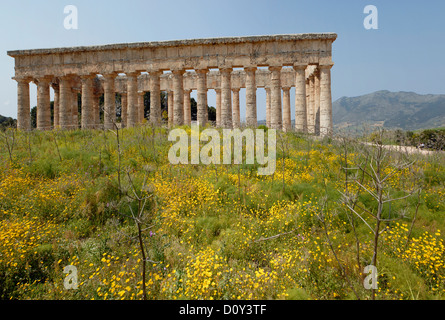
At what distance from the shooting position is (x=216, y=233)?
5.52 metres

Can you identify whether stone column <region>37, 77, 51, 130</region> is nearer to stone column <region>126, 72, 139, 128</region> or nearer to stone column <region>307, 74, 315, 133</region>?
stone column <region>126, 72, 139, 128</region>

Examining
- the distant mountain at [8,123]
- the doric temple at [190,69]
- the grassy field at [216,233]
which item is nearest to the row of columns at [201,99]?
the doric temple at [190,69]

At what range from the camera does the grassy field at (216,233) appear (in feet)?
12.4

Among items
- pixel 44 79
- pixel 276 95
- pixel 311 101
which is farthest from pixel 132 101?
pixel 311 101

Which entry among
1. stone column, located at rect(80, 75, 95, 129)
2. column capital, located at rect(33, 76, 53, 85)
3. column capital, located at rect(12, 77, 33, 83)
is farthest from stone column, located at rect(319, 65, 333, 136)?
column capital, located at rect(12, 77, 33, 83)

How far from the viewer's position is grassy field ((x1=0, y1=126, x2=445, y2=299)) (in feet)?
12.4

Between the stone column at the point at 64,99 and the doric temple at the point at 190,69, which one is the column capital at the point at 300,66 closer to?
the doric temple at the point at 190,69

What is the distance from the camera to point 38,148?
11.0 m

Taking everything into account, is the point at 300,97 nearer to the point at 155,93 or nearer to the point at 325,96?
the point at 325,96

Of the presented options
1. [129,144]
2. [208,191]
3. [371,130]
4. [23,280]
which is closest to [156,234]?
[208,191]

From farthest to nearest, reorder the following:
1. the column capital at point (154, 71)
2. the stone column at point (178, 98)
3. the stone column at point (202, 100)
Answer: the stone column at point (202, 100) → the stone column at point (178, 98) → the column capital at point (154, 71)

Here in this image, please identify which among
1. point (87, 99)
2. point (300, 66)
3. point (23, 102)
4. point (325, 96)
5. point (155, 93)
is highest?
point (300, 66)

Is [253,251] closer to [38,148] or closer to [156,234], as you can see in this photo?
[156,234]
